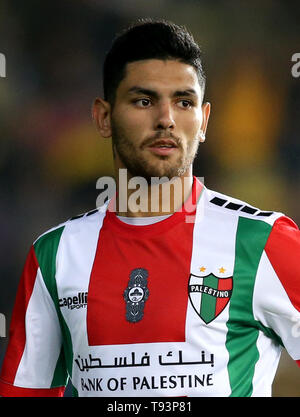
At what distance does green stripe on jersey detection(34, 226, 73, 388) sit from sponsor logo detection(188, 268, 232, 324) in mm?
432

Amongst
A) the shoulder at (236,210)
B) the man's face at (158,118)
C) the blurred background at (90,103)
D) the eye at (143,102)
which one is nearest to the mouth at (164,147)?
the man's face at (158,118)

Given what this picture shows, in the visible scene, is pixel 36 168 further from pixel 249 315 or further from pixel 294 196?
pixel 249 315

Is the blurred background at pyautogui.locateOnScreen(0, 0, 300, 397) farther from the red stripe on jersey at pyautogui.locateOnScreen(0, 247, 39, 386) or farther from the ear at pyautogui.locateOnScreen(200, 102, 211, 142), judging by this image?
the ear at pyautogui.locateOnScreen(200, 102, 211, 142)

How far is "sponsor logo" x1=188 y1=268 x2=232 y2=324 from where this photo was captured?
2.08 m

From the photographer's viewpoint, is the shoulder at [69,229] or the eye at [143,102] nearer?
the eye at [143,102]

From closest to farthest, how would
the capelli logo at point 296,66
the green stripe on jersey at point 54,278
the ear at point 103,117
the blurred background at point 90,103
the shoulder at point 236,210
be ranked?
1. the shoulder at point 236,210
2. the green stripe on jersey at point 54,278
3. the ear at point 103,117
4. the blurred background at point 90,103
5. the capelli logo at point 296,66

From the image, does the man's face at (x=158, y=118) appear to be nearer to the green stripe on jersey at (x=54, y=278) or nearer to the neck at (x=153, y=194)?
the neck at (x=153, y=194)

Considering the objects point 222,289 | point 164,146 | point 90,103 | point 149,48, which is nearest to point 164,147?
point 164,146

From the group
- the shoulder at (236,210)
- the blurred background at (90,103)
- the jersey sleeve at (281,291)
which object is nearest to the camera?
the jersey sleeve at (281,291)

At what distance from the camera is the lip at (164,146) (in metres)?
2.12

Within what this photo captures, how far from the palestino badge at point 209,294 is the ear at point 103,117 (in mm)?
584

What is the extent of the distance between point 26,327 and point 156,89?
0.87 meters

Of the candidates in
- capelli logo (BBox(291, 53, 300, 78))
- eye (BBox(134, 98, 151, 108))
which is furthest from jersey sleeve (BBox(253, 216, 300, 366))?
capelli logo (BBox(291, 53, 300, 78))

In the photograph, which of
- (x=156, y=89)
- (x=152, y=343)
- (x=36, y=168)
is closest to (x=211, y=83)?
(x=36, y=168)
